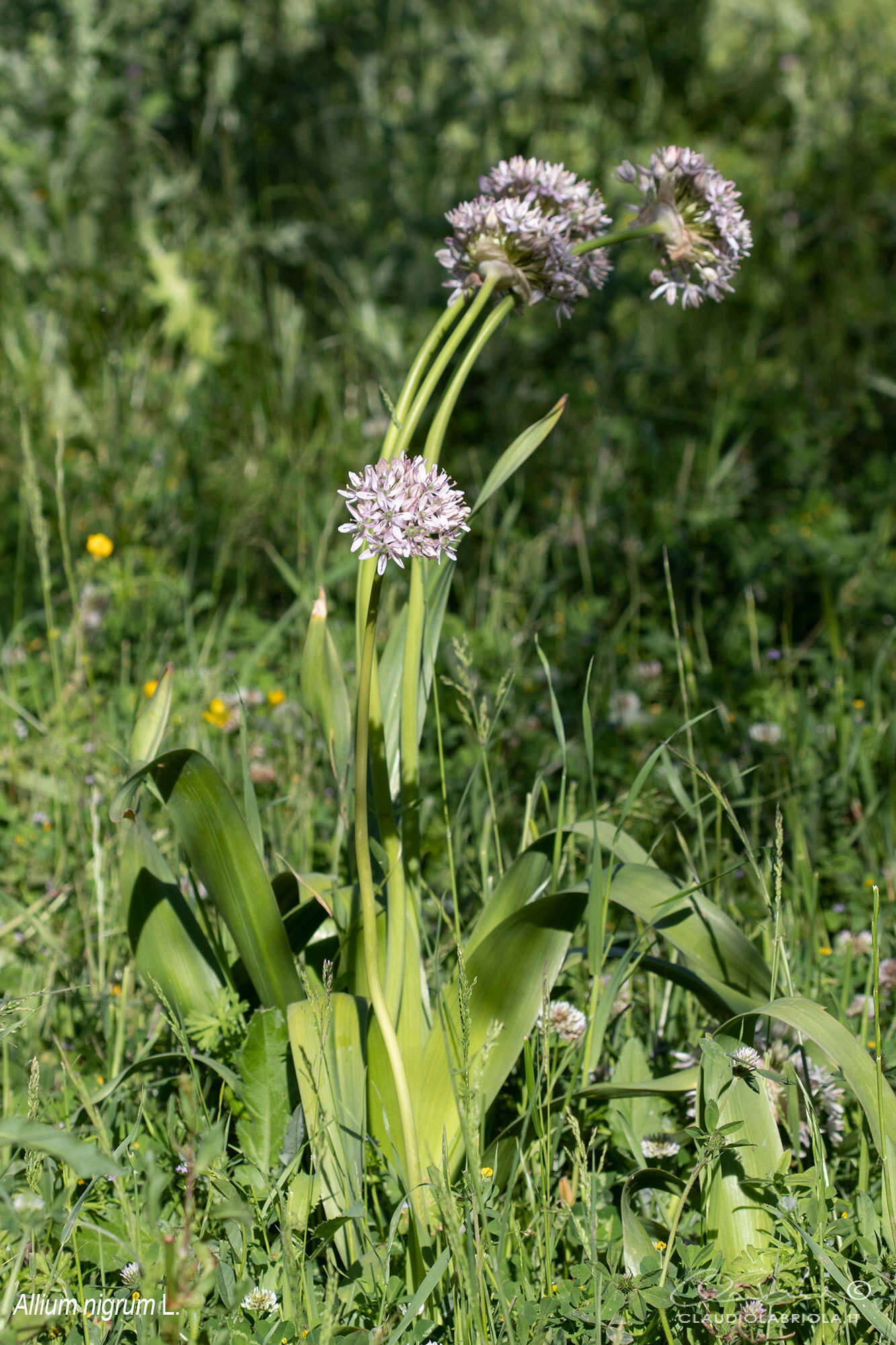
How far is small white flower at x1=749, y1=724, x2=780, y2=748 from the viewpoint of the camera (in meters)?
1.93

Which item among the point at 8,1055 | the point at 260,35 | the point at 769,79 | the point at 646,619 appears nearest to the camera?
the point at 8,1055

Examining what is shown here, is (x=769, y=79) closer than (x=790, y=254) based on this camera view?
No

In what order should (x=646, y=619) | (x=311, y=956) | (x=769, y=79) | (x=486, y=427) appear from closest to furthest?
1. (x=311, y=956)
2. (x=646, y=619)
3. (x=486, y=427)
4. (x=769, y=79)

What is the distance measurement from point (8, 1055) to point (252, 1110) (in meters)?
0.44

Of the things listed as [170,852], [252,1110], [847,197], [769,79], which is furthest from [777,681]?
[769,79]

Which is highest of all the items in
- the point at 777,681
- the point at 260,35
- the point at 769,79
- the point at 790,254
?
the point at 260,35

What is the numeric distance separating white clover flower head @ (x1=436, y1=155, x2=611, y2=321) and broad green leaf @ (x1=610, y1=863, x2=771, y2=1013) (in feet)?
2.02

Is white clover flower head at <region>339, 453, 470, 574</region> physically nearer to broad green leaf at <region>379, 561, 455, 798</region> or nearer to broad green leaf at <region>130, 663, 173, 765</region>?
broad green leaf at <region>379, 561, 455, 798</region>

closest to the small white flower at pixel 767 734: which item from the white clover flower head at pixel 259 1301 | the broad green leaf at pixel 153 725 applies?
the broad green leaf at pixel 153 725

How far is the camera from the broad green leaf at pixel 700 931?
45.2 inches

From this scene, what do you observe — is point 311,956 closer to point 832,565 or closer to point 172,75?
point 832,565

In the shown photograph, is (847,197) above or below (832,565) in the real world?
above


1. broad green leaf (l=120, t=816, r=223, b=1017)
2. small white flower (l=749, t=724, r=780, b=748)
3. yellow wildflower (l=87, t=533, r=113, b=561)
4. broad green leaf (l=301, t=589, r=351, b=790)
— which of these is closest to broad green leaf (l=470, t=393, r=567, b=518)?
broad green leaf (l=301, t=589, r=351, b=790)

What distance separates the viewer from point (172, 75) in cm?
403
